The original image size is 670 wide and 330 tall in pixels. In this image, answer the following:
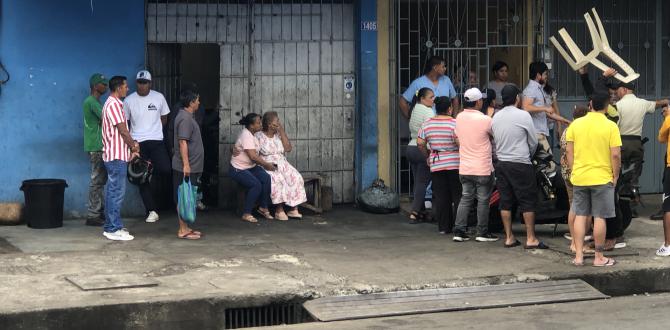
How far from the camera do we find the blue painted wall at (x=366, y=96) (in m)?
14.2

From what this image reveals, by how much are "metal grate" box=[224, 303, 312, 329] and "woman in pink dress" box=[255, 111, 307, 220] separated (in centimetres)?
400

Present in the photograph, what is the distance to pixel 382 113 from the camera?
14406 mm

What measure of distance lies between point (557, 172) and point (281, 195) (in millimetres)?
3295

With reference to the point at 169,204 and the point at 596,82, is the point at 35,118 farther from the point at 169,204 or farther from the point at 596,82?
the point at 596,82

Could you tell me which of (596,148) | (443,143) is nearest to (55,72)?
(443,143)

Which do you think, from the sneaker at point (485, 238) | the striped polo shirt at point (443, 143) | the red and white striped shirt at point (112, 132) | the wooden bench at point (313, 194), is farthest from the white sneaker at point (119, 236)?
the sneaker at point (485, 238)

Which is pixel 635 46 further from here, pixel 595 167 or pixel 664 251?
→ pixel 595 167

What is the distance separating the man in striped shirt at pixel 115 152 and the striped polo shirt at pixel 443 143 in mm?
3186

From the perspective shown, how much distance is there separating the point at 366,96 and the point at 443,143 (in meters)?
2.34

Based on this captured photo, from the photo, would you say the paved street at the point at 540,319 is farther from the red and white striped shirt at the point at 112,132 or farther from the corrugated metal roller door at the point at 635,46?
the corrugated metal roller door at the point at 635,46

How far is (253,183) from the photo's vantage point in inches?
522

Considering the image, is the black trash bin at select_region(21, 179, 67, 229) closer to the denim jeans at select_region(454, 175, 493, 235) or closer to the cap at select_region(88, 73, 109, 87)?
the cap at select_region(88, 73, 109, 87)

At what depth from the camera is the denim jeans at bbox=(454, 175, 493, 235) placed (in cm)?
1185

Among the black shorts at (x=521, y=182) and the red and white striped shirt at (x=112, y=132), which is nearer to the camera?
the black shorts at (x=521, y=182)
